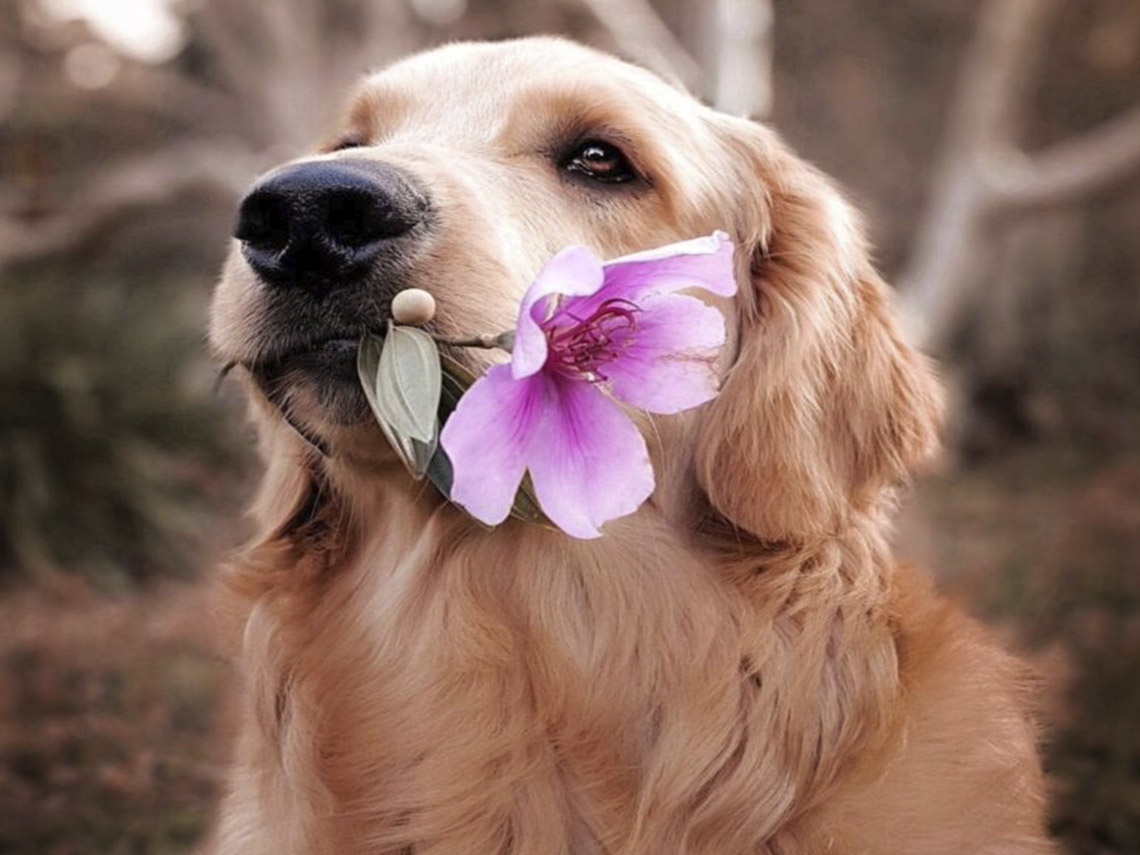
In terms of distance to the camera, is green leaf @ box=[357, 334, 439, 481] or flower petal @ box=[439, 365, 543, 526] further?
green leaf @ box=[357, 334, 439, 481]

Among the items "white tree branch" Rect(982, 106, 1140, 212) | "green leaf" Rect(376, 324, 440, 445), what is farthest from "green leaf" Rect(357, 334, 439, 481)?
"white tree branch" Rect(982, 106, 1140, 212)

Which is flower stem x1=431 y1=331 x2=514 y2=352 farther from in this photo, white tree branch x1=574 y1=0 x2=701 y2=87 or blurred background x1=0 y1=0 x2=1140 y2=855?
white tree branch x1=574 y1=0 x2=701 y2=87

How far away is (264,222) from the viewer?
2066 millimetres

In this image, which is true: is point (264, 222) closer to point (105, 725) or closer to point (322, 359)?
point (322, 359)

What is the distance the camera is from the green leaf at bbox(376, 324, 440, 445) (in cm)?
190

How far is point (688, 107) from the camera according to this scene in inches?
114

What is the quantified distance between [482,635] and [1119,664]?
353 centimetres

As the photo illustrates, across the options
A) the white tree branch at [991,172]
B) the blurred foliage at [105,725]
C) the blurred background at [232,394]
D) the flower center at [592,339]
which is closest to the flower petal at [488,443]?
the flower center at [592,339]

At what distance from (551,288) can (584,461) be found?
284 millimetres

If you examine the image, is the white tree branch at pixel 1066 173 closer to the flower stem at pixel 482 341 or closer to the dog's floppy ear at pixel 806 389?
the dog's floppy ear at pixel 806 389

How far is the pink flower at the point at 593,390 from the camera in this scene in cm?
178

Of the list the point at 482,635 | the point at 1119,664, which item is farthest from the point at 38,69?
the point at 482,635

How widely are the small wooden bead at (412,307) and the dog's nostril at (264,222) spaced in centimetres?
20

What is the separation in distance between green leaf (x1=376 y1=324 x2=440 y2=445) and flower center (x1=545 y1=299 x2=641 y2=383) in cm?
18
